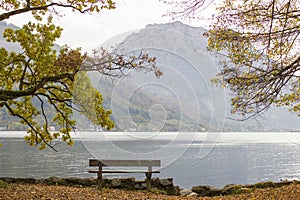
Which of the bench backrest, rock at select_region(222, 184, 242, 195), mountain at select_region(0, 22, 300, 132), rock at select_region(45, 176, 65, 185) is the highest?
mountain at select_region(0, 22, 300, 132)

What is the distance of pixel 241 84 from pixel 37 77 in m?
7.73

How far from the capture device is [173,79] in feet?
35.0

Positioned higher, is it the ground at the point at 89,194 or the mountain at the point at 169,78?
the mountain at the point at 169,78

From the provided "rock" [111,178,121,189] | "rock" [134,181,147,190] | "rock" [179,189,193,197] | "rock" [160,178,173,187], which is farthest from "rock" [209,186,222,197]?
"rock" [111,178,121,189]

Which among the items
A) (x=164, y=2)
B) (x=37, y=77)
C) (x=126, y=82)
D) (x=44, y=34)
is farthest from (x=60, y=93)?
(x=164, y=2)

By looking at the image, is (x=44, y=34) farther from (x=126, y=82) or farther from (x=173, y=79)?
(x=173, y=79)

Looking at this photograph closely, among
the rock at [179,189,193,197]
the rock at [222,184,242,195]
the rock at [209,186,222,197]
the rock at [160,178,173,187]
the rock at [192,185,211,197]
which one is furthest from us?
the rock at [192,185,211,197]

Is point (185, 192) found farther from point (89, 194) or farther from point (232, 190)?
point (89, 194)

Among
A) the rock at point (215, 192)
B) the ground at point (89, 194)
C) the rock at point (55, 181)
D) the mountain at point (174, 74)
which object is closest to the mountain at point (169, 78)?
the mountain at point (174, 74)

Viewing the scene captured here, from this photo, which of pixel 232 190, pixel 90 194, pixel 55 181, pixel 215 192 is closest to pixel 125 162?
pixel 90 194

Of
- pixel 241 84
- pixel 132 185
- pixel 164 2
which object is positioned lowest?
pixel 132 185

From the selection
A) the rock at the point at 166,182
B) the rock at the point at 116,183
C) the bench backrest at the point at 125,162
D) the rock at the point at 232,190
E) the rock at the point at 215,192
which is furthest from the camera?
the rock at the point at 215,192

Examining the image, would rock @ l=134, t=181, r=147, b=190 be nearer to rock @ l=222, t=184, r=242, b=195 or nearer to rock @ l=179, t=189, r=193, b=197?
rock @ l=179, t=189, r=193, b=197

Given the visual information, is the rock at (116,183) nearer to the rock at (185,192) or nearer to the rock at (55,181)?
the rock at (55,181)
